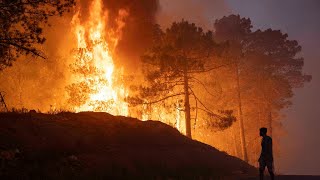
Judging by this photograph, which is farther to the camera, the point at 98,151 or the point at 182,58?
the point at 182,58


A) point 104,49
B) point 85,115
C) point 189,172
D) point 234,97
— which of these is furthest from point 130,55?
point 189,172

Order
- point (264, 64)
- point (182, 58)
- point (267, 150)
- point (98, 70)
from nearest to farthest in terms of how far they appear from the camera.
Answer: point (267, 150) → point (182, 58) → point (98, 70) → point (264, 64)

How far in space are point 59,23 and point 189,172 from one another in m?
34.9

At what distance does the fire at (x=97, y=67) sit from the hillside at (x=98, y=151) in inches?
419

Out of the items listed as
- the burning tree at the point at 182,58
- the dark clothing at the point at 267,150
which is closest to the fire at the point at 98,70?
the burning tree at the point at 182,58

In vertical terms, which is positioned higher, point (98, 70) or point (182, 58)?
point (98, 70)

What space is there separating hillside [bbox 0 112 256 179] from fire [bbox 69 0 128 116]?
10.6 meters

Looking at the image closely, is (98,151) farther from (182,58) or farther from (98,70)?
(98,70)

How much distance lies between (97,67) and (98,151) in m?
18.5

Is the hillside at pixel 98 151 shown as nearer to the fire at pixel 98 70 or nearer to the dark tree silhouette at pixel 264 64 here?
the fire at pixel 98 70

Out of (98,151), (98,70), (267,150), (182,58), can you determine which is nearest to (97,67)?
(98,70)

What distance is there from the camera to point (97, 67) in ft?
122

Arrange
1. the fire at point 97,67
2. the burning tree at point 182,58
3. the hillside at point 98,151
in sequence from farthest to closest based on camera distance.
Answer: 1. the fire at point 97,67
2. the burning tree at point 182,58
3. the hillside at point 98,151

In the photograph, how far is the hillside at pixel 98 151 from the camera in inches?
Answer: 645
